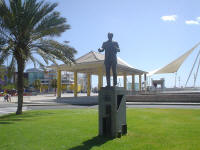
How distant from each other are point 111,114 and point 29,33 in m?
9.15

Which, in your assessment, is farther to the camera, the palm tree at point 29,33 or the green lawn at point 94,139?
the palm tree at point 29,33

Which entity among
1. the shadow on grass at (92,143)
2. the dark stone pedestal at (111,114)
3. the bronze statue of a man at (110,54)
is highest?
the bronze statue of a man at (110,54)

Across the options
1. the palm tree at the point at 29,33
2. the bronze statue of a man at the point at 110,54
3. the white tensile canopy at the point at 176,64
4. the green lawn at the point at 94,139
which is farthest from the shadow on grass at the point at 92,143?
the white tensile canopy at the point at 176,64

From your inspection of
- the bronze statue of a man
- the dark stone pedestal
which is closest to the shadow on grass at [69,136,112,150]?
the dark stone pedestal

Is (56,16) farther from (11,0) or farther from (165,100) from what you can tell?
(165,100)

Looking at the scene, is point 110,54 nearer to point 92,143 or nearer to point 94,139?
point 94,139

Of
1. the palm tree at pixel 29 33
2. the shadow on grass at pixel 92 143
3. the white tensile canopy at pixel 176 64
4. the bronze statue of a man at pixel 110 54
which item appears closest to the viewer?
the shadow on grass at pixel 92 143

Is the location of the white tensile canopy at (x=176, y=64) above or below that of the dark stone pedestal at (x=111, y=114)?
above

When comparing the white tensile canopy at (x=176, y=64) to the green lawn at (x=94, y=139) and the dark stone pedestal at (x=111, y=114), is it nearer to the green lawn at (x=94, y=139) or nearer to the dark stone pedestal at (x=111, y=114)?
the green lawn at (x=94, y=139)

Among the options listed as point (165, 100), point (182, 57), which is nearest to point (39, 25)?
point (165, 100)

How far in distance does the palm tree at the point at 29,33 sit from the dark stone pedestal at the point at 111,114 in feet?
24.5

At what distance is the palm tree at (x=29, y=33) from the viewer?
1307cm

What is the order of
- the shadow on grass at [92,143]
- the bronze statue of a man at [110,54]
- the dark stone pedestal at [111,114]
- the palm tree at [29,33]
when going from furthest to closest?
the palm tree at [29,33]
the bronze statue of a man at [110,54]
the dark stone pedestal at [111,114]
the shadow on grass at [92,143]

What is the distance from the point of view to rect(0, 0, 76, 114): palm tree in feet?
42.9
